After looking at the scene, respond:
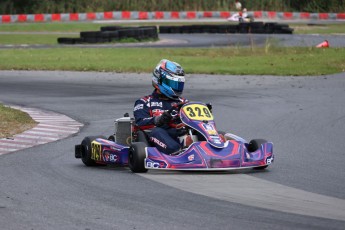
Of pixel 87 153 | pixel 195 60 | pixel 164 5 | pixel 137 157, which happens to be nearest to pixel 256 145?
pixel 137 157

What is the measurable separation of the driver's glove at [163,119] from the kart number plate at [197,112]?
17 centimetres

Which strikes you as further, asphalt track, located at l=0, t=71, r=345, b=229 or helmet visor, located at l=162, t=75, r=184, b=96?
helmet visor, located at l=162, t=75, r=184, b=96

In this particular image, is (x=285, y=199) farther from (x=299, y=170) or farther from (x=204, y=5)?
(x=204, y=5)

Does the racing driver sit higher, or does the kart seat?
the racing driver

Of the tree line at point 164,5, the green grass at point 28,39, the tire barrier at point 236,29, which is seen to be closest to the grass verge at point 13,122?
the green grass at point 28,39

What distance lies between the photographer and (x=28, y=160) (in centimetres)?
1025

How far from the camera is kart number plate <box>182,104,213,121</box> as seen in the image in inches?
373

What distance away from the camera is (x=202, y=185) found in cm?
852

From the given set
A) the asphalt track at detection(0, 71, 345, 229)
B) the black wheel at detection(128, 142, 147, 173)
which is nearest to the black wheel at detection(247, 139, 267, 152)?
the asphalt track at detection(0, 71, 345, 229)

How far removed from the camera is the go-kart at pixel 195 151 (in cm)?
918

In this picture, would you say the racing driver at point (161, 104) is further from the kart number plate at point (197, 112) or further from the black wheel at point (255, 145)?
the black wheel at point (255, 145)

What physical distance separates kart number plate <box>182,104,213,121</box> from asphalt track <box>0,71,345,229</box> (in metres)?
0.56

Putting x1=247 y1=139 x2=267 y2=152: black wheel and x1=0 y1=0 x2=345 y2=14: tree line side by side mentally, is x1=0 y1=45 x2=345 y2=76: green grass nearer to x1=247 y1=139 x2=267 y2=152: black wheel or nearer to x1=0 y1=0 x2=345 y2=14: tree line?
x1=247 y1=139 x2=267 y2=152: black wheel

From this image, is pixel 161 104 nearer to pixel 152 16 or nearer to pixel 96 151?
pixel 96 151
